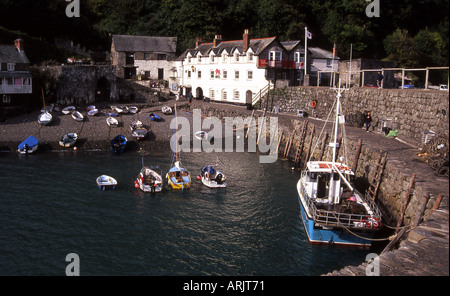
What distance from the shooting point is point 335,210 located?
2256 centimetres

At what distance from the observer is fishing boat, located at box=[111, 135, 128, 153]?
42.1 m

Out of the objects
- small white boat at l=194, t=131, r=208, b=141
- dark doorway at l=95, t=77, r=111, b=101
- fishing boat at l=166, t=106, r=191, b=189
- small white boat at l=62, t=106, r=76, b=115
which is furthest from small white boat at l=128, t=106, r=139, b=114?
fishing boat at l=166, t=106, r=191, b=189

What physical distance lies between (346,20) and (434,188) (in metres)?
52.5

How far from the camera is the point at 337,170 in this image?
23.1 meters

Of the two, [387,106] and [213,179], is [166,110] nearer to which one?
[213,179]

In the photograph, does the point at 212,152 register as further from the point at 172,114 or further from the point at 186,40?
the point at 186,40

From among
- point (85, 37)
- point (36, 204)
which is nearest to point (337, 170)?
point (36, 204)

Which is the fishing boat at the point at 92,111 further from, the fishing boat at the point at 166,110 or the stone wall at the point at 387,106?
the stone wall at the point at 387,106

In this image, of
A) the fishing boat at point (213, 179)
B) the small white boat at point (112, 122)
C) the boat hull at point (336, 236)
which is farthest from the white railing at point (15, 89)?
the boat hull at point (336, 236)

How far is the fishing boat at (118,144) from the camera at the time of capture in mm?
42125

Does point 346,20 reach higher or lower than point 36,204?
higher

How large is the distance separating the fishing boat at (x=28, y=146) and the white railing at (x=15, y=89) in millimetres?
11220

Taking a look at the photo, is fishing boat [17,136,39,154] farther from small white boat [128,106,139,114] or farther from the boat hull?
the boat hull

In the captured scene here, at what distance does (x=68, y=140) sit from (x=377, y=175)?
31.8 meters
